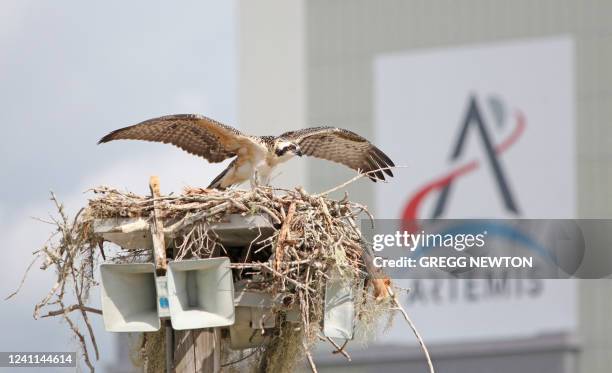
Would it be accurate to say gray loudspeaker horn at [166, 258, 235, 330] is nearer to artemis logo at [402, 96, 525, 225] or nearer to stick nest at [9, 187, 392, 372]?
stick nest at [9, 187, 392, 372]

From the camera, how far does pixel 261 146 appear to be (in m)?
9.30

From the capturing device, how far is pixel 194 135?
9.53 meters

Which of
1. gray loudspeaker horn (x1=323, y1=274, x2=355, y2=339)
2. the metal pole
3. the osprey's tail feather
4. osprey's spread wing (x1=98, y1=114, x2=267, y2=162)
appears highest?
osprey's spread wing (x1=98, y1=114, x2=267, y2=162)

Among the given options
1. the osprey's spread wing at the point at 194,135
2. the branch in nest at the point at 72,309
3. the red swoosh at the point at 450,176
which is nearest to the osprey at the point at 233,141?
the osprey's spread wing at the point at 194,135

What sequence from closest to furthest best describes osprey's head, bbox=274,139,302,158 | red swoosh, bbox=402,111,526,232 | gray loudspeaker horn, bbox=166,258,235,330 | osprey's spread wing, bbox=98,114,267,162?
gray loudspeaker horn, bbox=166,258,235,330 → osprey's spread wing, bbox=98,114,267,162 → osprey's head, bbox=274,139,302,158 → red swoosh, bbox=402,111,526,232

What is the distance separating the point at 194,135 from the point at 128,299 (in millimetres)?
2505

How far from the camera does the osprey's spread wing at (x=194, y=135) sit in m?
8.99

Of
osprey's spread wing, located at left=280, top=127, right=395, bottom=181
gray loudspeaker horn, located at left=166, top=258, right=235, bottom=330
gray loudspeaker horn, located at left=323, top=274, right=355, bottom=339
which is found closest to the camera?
gray loudspeaker horn, located at left=166, top=258, right=235, bottom=330

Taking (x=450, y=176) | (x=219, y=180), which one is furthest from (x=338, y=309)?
(x=450, y=176)

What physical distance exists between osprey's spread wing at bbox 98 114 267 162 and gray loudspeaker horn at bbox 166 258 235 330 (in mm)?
1993

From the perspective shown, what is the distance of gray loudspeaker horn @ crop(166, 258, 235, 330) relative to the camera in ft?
23.2

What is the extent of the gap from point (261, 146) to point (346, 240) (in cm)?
195

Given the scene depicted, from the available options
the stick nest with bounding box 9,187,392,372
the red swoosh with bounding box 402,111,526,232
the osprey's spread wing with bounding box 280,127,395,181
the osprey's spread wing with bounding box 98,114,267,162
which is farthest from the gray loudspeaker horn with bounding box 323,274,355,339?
the red swoosh with bounding box 402,111,526,232

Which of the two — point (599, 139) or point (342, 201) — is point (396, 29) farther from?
point (342, 201)
